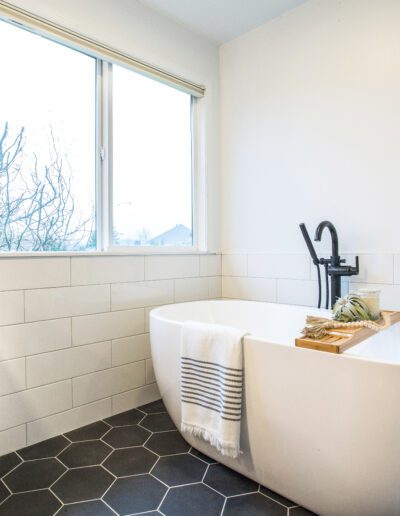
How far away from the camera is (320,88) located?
2.29 m

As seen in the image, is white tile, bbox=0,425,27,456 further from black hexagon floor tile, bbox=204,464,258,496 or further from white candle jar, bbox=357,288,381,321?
white candle jar, bbox=357,288,381,321

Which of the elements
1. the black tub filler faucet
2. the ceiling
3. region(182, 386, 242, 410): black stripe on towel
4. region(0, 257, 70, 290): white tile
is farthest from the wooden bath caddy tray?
the ceiling

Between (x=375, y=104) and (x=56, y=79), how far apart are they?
179cm

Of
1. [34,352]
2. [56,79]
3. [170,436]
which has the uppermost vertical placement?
[56,79]

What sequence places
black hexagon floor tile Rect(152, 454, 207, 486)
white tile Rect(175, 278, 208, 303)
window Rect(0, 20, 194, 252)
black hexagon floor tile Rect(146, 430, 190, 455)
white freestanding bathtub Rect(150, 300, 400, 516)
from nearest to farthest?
white freestanding bathtub Rect(150, 300, 400, 516) → black hexagon floor tile Rect(152, 454, 207, 486) → black hexagon floor tile Rect(146, 430, 190, 455) → window Rect(0, 20, 194, 252) → white tile Rect(175, 278, 208, 303)

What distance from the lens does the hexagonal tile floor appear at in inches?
54.4

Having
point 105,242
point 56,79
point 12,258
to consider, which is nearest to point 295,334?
point 105,242

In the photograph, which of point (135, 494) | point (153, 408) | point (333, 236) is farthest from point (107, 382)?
point (333, 236)

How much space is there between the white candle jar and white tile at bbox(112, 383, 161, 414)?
4.67 ft

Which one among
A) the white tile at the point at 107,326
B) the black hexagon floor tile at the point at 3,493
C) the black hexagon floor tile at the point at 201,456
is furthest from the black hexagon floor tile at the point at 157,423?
the black hexagon floor tile at the point at 3,493

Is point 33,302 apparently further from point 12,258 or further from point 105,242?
point 105,242

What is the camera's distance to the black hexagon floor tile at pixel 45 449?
1.77m

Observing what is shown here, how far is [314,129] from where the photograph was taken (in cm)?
232

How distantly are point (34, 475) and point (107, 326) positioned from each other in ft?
2.66
